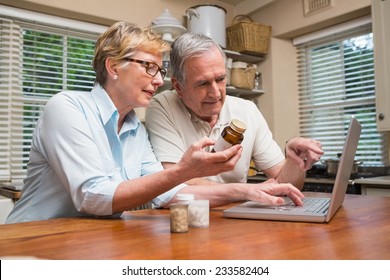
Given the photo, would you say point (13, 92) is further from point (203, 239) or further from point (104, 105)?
point (203, 239)

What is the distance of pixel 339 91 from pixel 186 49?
230cm

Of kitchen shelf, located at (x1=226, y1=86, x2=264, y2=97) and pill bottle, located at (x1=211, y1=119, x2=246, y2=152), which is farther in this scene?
kitchen shelf, located at (x1=226, y1=86, x2=264, y2=97)

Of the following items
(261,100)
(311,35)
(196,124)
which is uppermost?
(311,35)

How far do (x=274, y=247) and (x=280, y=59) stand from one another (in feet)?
10.5

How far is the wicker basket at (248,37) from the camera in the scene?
3.38m

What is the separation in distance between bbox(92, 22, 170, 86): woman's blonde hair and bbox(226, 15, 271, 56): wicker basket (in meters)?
2.21

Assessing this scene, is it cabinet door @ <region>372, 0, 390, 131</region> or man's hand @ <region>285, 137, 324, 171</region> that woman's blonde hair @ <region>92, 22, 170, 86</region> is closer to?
man's hand @ <region>285, 137, 324, 171</region>

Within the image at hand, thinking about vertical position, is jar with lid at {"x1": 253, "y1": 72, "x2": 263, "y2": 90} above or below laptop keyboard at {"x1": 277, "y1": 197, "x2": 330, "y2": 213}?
above

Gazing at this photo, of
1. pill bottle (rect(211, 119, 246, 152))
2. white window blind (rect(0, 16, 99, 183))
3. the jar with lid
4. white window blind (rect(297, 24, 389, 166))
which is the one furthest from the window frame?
white window blind (rect(297, 24, 389, 166))

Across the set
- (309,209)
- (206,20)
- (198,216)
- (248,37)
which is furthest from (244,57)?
(198,216)

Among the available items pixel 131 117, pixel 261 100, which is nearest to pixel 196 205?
pixel 131 117

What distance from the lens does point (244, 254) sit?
2.15 ft

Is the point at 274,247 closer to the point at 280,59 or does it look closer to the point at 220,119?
the point at 220,119

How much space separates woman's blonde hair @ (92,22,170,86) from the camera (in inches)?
49.4
